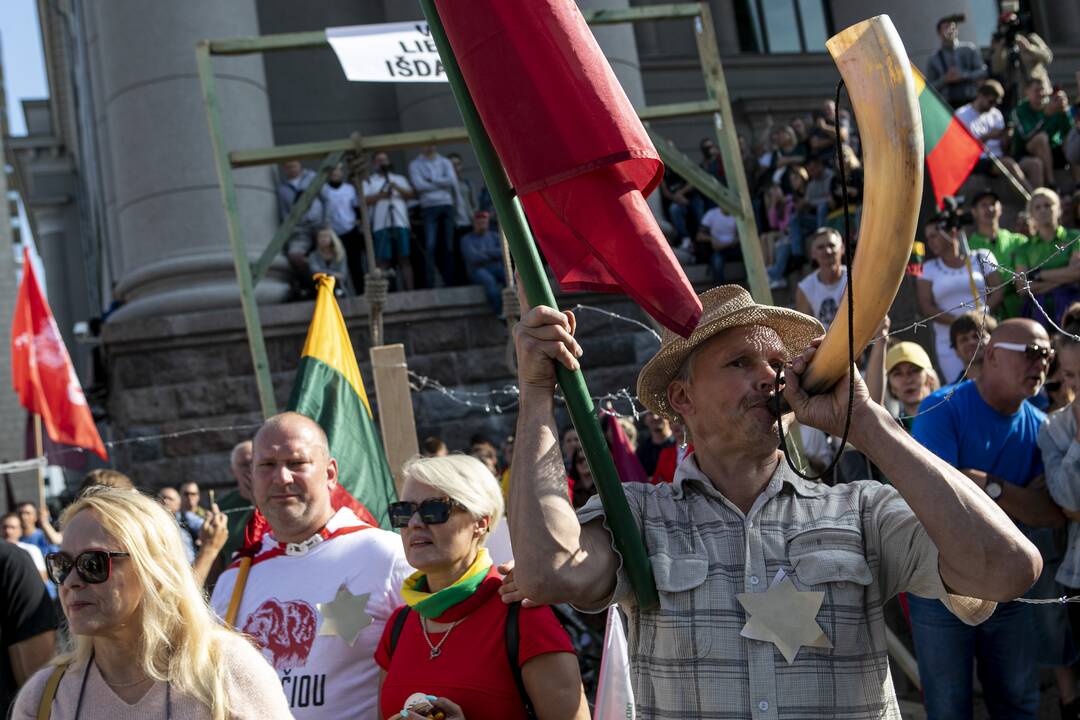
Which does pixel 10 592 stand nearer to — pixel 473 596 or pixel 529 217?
pixel 473 596

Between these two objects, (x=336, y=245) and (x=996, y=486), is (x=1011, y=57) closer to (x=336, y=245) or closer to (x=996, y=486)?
(x=336, y=245)

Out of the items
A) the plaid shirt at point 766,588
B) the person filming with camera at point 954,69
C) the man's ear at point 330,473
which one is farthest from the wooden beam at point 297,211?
the person filming with camera at point 954,69

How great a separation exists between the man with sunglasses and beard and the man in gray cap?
4.47ft

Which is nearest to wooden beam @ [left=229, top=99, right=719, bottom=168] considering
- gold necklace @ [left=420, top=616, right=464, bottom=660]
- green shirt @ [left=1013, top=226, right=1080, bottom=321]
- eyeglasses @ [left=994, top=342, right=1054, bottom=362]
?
green shirt @ [left=1013, top=226, right=1080, bottom=321]

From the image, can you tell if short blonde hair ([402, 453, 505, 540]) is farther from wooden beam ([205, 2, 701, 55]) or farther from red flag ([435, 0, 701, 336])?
wooden beam ([205, 2, 701, 55])

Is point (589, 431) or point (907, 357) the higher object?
point (907, 357)

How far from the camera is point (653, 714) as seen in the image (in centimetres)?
277

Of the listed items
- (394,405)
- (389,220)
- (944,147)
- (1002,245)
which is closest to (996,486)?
(394,405)

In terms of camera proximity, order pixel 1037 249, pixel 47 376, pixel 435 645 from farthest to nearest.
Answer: pixel 47 376 → pixel 1037 249 → pixel 435 645

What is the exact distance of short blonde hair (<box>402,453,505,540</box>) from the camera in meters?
3.83

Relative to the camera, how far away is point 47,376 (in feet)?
37.1

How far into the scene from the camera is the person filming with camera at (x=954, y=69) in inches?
512

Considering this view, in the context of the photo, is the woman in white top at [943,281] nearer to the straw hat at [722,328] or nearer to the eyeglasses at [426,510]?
the eyeglasses at [426,510]

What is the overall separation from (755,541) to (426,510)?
1.30 meters
